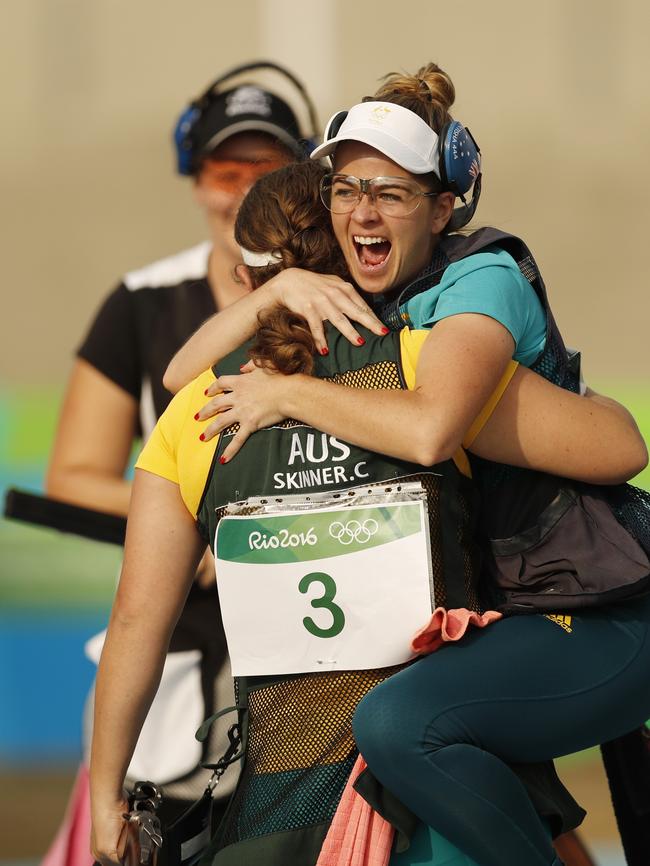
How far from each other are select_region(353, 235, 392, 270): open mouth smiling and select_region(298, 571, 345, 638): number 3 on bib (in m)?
0.55

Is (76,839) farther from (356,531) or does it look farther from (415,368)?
(415,368)

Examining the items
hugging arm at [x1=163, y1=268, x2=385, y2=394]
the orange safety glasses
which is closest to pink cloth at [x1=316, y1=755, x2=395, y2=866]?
hugging arm at [x1=163, y1=268, x2=385, y2=394]

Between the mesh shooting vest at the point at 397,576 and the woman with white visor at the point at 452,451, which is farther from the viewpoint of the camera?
the mesh shooting vest at the point at 397,576

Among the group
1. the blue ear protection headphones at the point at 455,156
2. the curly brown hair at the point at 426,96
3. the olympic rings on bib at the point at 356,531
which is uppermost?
the curly brown hair at the point at 426,96

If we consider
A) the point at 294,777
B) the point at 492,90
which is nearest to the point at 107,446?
the point at 294,777

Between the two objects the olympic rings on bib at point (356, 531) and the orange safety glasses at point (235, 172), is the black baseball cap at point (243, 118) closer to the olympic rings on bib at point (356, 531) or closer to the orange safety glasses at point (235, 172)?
the orange safety glasses at point (235, 172)

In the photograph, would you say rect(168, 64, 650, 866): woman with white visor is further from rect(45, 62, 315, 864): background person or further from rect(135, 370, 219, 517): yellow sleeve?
rect(45, 62, 315, 864): background person

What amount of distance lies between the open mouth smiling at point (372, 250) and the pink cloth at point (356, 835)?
83 cm

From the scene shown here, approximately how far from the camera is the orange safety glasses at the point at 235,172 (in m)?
4.36

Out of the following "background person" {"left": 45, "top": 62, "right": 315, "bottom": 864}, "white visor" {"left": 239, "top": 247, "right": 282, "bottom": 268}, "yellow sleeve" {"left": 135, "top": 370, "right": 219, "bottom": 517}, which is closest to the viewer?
"yellow sleeve" {"left": 135, "top": 370, "right": 219, "bottom": 517}

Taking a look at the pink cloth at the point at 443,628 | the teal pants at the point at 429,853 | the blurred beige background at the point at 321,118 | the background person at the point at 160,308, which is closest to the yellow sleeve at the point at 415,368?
the pink cloth at the point at 443,628

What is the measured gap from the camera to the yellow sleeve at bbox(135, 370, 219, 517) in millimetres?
2383

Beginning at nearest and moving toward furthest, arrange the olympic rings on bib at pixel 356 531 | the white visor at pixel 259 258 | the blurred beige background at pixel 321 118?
the olympic rings on bib at pixel 356 531
the white visor at pixel 259 258
the blurred beige background at pixel 321 118

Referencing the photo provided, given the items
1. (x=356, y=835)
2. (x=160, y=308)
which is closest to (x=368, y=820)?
(x=356, y=835)
